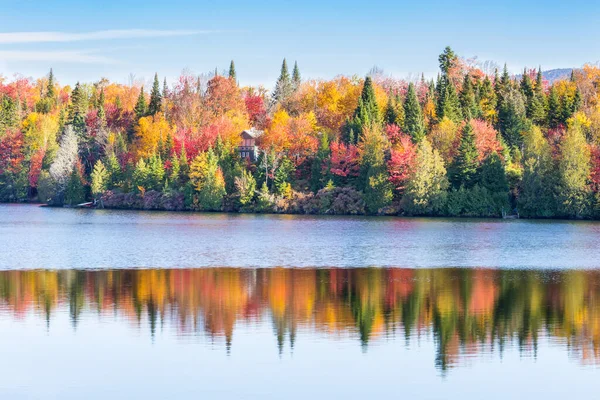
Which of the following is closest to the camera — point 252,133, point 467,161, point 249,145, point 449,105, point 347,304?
point 347,304

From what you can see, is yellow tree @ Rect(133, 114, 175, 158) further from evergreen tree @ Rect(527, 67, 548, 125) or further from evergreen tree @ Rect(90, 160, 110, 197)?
evergreen tree @ Rect(527, 67, 548, 125)

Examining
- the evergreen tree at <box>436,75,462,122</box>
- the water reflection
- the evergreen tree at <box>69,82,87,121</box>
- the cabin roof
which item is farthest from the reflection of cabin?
the water reflection

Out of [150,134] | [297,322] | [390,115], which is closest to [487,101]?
[390,115]

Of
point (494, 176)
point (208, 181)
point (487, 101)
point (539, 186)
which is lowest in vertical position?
point (539, 186)

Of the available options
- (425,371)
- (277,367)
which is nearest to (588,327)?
(425,371)

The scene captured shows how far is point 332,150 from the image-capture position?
315 ft

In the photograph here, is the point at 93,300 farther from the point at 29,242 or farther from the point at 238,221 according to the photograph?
the point at 238,221

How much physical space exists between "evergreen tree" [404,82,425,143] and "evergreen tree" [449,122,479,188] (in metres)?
6.28

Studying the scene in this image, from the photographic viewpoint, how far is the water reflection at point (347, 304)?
75.3 feet

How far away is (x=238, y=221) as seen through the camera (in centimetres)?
7731

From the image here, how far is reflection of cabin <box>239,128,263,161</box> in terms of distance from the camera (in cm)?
11109

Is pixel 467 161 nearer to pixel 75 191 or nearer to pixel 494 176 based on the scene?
pixel 494 176

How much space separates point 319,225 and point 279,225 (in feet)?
10.8

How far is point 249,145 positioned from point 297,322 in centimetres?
9017
